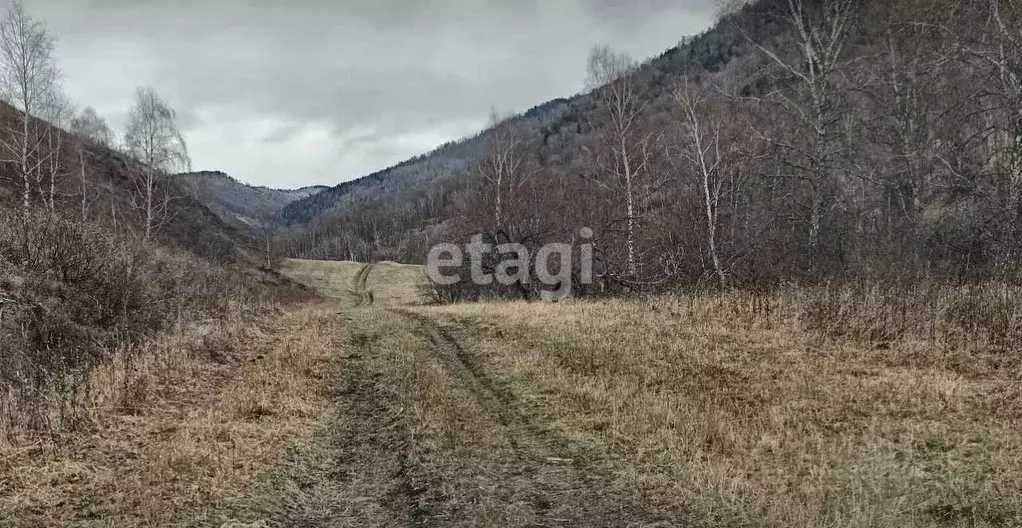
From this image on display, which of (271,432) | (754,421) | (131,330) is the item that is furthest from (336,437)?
(131,330)

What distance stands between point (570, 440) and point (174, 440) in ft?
16.3

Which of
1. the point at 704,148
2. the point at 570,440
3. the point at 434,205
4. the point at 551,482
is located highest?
the point at 434,205

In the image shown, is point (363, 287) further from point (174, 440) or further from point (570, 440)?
point (570, 440)

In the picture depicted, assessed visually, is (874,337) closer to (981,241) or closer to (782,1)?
(981,241)

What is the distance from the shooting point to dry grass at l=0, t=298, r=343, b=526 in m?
5.26

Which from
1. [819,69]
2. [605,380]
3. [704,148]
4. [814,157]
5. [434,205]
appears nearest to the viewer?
[605,380]

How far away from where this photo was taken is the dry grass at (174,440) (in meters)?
5.26

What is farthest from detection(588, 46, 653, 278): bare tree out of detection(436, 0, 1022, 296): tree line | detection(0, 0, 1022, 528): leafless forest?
detection(0, 0, 1022, 528): leafless forest

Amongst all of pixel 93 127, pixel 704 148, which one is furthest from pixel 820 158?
pixel 93 127

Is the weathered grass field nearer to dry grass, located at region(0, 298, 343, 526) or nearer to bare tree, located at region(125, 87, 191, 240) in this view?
dry grass, located at region(0, 298, 343, 526)

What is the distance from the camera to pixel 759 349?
10.2 metres

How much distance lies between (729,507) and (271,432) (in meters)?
5.73

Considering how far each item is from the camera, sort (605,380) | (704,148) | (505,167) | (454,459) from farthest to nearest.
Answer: (505,167), (704,148), (605,380), (454,459)

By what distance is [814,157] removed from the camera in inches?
584
